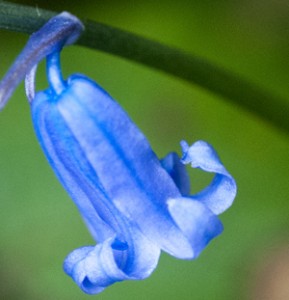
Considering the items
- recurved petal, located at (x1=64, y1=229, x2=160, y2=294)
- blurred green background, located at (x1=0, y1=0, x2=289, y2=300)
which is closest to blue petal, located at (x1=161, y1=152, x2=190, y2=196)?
recurved petal, located at (x1=64, y1=229, x2=160, y2=294)

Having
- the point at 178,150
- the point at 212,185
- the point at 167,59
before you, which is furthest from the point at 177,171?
the point at 178,150

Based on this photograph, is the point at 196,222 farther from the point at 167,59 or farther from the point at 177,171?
the point at 167,59

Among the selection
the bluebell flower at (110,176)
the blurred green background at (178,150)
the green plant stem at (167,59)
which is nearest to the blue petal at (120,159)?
the bluebell flower at (110,176)

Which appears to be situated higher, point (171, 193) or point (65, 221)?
point (65, 221)

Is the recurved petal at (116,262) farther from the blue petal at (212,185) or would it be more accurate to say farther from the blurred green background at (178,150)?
the blurred green background at (178,150)

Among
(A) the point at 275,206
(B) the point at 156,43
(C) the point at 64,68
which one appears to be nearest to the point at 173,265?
(A) the point at 275,206

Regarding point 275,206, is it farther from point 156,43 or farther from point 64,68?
point 156,43
